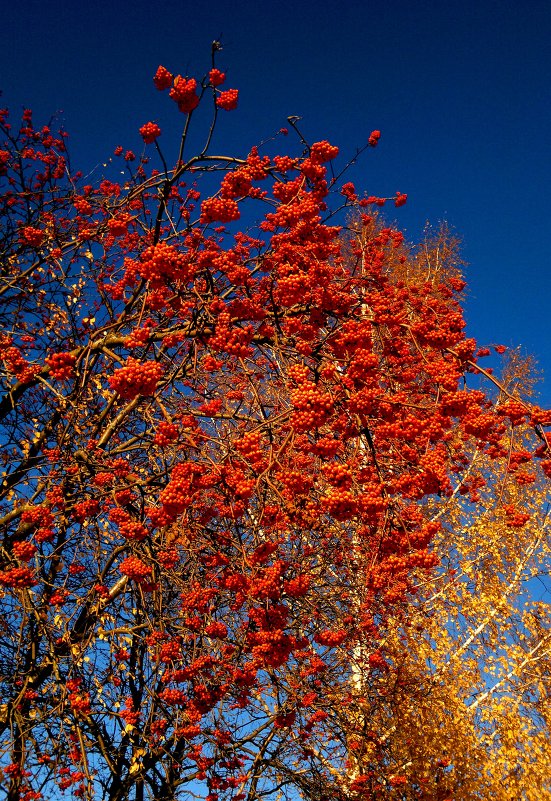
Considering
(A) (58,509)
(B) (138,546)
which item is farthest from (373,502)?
(A) (58,509)

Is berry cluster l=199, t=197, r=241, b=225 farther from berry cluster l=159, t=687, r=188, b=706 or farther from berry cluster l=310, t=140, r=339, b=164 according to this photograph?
berry cluster l=159, t=687, r=188, b=706

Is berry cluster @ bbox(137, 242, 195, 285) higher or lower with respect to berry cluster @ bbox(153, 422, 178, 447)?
higher

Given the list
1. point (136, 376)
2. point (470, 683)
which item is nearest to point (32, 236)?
point (136, 376)

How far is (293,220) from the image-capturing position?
4.10 metres

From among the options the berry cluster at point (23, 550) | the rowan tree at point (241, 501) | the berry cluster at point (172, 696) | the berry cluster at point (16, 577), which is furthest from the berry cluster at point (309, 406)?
the berry cluster at point (172, 696)

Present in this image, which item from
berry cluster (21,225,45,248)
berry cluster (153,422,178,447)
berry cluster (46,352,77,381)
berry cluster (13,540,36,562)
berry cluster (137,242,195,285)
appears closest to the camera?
berry cluster (153,422,178,447)

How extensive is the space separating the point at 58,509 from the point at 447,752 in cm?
729

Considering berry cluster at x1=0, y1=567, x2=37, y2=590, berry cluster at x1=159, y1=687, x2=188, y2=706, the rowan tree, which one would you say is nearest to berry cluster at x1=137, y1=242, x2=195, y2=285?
the rowan tree

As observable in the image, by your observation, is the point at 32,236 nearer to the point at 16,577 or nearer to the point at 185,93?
the point at 185,93

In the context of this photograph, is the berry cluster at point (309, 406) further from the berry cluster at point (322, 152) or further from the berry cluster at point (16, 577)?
the berry cluster at point (16, 577)

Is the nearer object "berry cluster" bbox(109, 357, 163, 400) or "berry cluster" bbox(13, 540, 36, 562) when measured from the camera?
"berry cluster" bbox(109, 357, 163, 400)

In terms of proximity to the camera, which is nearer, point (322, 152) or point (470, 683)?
point (322, 152)

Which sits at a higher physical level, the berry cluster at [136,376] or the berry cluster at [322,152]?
the berry cluster at [322,152]

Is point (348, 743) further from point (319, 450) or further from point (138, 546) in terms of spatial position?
point (319, 450)
